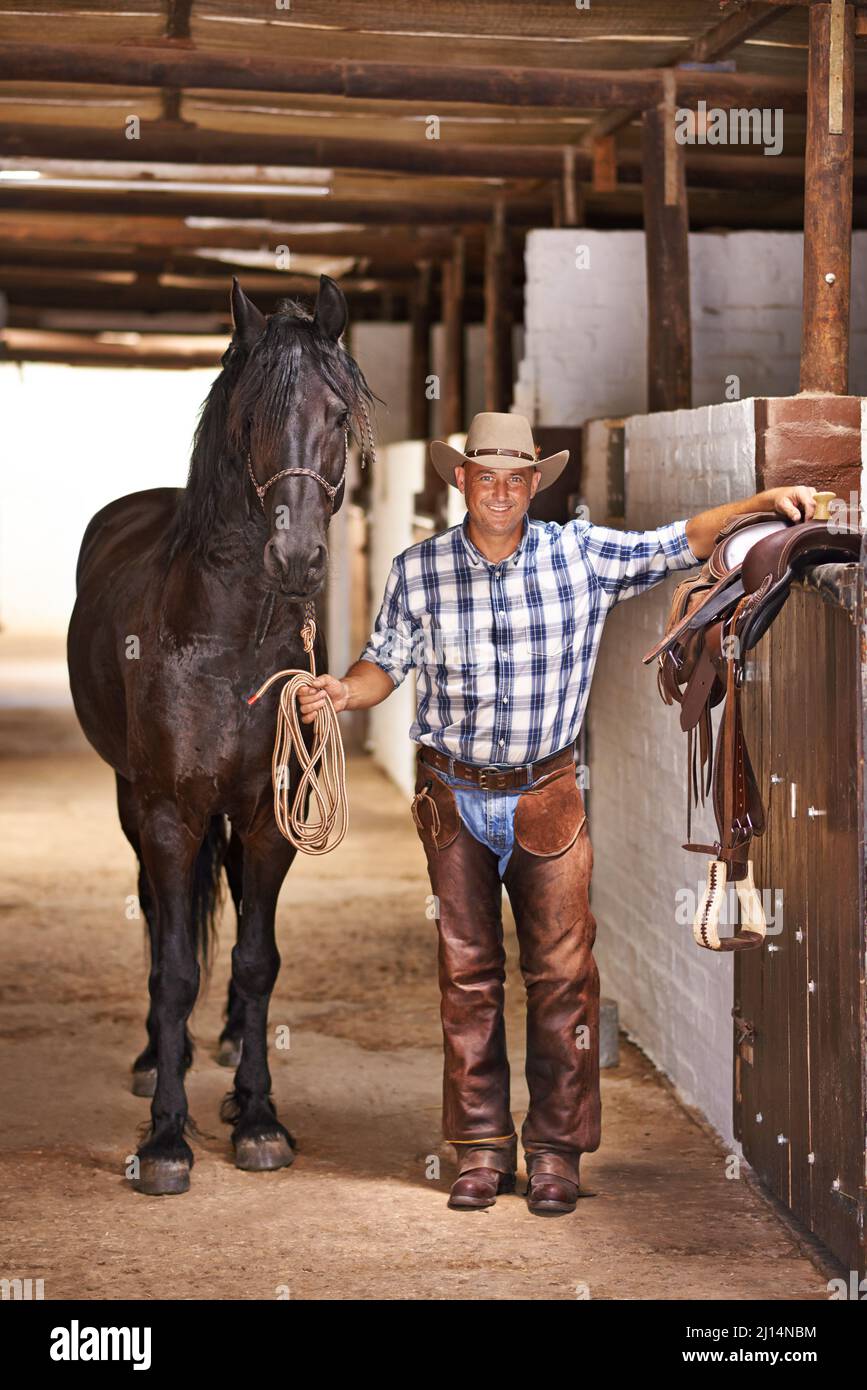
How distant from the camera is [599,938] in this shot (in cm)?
590

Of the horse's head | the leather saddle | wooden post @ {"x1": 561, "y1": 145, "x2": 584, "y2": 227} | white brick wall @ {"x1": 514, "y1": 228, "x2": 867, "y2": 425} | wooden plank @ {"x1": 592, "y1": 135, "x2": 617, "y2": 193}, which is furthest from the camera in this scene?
wooden post @ {"x1": 561, "y1": 145, "x2": 584, "y2": 227}

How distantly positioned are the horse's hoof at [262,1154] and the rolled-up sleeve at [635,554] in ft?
5.23

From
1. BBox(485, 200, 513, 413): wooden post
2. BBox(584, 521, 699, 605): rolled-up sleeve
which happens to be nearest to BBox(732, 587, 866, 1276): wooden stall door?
BBox(584, 521, 699, 605): rolled-up sleeve

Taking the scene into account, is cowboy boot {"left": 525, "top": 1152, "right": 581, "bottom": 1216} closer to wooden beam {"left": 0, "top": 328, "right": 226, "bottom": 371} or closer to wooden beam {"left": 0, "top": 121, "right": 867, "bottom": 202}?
wooden beam {"left": 0, "top": 121, "right": 867, "bottom": 202}

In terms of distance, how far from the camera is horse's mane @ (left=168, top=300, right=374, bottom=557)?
3652mm

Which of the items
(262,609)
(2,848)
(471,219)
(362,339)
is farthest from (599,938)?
(362,339)

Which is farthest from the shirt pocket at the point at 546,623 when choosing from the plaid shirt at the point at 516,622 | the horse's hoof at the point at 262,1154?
the horse's hoof at the point at 262,1154

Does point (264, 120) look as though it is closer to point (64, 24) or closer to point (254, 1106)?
point (64, 24)

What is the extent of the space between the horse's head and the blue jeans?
583 mm

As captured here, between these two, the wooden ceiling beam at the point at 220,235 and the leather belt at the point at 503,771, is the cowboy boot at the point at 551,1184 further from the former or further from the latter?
the wooden ceiling beam at the point at 220,235

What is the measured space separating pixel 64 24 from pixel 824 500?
347cm

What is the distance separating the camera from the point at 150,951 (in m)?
5.06

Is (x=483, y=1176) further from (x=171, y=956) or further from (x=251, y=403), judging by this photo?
(x=251, y=403)

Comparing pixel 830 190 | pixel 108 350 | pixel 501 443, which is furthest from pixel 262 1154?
pixel 108 350
